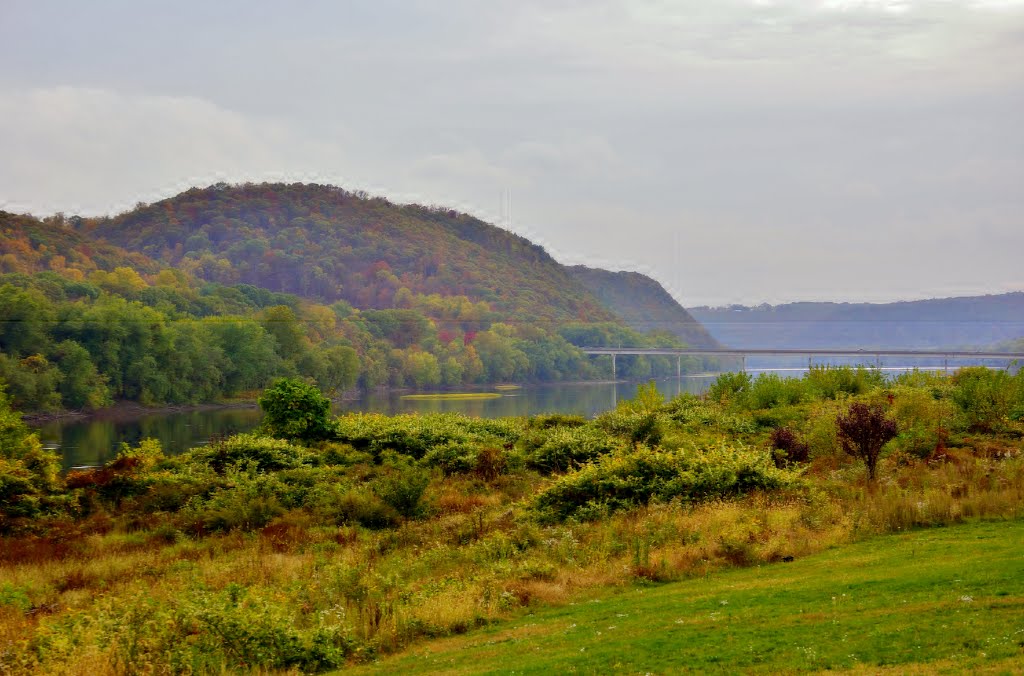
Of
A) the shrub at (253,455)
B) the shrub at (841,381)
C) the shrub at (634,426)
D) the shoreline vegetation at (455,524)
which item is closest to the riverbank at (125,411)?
the shrub at (253,455)

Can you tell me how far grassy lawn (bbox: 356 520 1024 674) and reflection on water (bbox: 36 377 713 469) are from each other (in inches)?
1475

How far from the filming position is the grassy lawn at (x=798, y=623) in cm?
766

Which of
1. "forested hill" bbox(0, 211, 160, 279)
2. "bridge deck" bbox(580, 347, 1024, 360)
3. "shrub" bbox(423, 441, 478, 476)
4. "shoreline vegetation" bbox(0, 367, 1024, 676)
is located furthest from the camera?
"forested hill" bbox(0, 211, 160, 279)

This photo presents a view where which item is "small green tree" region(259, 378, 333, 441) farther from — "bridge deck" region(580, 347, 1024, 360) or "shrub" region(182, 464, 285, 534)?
"bridge deck" region(580, 347, 1024, 360)

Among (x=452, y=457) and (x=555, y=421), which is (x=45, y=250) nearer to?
(x=555, y=421)

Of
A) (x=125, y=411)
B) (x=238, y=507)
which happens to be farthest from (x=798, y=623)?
(x=125, y=411)

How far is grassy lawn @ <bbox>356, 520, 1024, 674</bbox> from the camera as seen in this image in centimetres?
766

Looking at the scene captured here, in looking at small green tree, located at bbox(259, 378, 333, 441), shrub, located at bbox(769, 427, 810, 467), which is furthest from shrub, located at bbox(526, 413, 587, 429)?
shrub, located at bbox(769, 427, 810, 467)

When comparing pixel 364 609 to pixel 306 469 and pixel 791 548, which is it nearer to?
pixel 791 548

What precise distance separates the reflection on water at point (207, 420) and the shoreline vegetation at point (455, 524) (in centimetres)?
2077

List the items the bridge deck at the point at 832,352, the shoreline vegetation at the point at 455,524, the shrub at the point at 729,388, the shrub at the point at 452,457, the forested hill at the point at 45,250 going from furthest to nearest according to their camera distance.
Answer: the forested hill at the point at 45,250 → the bridge deck at the point at 832,352 → the shrub at the point at 729,388 → the shrub at the point at 452,457 → the shoreline vegetation at the point at 455,524

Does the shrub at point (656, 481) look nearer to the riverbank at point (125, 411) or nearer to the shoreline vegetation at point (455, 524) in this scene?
the shoreline vegetation at point (455, 524)

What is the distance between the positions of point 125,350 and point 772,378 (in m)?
69.2

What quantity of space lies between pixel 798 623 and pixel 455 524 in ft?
38.4
